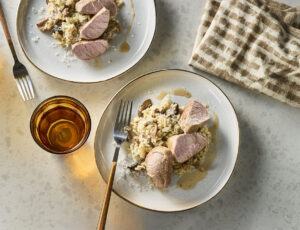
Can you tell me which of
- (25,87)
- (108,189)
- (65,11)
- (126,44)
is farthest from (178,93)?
(25,87)

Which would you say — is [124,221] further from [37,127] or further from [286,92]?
[286,92]

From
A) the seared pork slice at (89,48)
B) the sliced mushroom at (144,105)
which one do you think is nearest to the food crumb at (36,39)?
the seared pork slice at (89,48)

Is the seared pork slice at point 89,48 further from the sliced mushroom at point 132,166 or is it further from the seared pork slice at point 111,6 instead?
the sliced mushroom at point 132,166

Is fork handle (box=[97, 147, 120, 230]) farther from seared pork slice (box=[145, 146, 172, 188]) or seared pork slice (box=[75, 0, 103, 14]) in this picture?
seared pork slice (box=[75, 0, 103, 14])

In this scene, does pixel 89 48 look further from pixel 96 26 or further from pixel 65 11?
pixel 65 11

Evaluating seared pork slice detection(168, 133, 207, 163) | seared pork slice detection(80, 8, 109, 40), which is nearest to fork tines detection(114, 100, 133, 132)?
seared pork slice detection(168, 133, 207, 163)

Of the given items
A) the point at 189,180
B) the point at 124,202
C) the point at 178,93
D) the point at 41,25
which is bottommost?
the point at 124,202
